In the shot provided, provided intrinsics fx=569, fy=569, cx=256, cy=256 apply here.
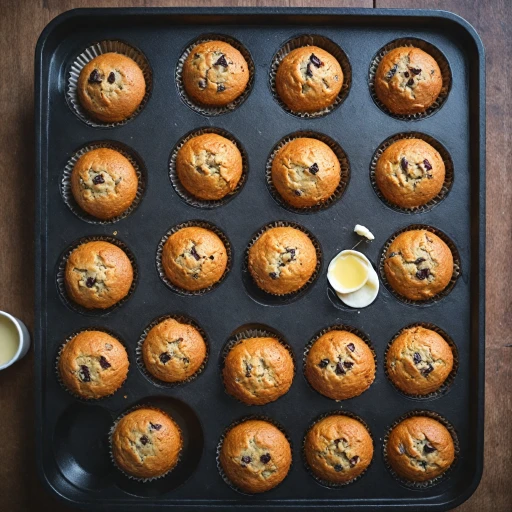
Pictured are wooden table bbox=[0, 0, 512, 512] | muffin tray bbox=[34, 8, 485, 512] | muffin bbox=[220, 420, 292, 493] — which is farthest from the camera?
wooden table bbox=[0, 0, 512, 512]

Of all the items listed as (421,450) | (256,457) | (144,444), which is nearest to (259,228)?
(256,457)

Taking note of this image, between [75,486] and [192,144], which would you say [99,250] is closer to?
[192,144]

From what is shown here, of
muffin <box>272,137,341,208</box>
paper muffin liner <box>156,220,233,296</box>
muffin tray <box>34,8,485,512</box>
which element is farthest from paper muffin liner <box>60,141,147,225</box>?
muffin <box>272,137,341,208</box>

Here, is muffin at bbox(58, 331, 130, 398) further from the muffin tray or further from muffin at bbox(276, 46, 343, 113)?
muffin at bbox(276, 46, 343, 113)

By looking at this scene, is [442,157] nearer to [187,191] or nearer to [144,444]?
[187,191]

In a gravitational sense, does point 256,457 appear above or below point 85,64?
below

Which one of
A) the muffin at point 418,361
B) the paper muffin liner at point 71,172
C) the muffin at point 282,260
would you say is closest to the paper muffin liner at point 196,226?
the muffin at point 282,260
